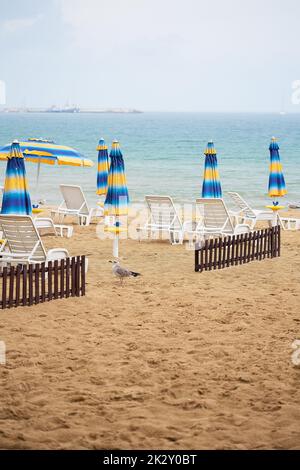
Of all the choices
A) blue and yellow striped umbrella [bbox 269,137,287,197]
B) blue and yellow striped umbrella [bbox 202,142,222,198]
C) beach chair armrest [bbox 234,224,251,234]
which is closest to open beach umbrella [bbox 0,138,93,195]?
blue and yellow striped umbrella [bbox 202,142,222,198]

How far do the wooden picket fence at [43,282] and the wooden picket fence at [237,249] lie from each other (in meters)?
2.20

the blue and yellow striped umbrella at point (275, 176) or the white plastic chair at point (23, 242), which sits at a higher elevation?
the blue and yellow striped umbrella at point (275, 176)

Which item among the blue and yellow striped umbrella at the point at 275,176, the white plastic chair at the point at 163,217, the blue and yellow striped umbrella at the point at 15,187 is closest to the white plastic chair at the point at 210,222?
the white plastic chair at the point at 163,217

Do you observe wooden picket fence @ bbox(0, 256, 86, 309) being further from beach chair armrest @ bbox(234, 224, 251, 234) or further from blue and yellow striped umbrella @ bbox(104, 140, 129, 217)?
beach chair armrest @ bbox(234, 224, 251, 234)

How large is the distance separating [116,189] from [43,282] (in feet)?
11.8

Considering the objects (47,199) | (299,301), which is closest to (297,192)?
(47,199)

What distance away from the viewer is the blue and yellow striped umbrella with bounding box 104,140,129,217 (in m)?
11.9

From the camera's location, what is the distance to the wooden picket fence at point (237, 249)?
10.8 metres

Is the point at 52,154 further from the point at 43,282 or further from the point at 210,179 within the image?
the point at 43,282

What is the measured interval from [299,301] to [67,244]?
5.40m

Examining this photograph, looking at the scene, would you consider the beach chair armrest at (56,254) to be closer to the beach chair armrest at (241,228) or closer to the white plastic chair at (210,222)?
the white plastic chair at (210,222)

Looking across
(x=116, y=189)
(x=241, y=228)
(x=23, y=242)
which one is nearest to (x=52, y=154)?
(x=116, y=189)

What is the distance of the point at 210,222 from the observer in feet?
44.3

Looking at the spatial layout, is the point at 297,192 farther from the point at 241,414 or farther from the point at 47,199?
the point at 241,414
